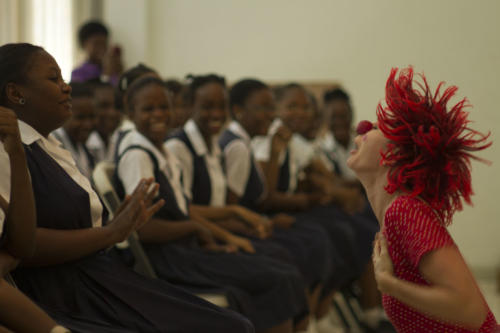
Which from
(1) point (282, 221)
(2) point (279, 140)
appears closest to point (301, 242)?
(1) point (282, 221)

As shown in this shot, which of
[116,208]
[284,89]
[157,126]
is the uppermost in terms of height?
[157,126]

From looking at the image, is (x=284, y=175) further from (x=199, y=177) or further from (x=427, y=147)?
(x=427, y=147)

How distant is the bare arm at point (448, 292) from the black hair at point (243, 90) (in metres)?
2.29

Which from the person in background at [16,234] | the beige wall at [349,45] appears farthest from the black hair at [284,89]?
the person in background at [16,234]

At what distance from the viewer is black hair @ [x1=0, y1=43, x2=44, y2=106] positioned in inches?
67.4

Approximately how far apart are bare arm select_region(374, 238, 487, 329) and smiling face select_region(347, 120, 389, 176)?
276 mm

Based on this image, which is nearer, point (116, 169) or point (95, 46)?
point (116, 169)

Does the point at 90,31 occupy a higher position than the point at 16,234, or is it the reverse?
the point at 90,31

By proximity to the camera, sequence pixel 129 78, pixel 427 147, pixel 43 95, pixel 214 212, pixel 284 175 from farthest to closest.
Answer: pixel 284 175, pixel 214 212, pixel 129 78, pixel 43 95, pixel 427 147

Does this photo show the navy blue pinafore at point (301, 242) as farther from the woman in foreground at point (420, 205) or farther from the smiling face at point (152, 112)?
the woman in foreground at point (420, 205)

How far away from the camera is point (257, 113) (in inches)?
142

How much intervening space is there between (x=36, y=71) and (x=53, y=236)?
0.44 metres

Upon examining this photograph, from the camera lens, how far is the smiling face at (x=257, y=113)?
361 cm

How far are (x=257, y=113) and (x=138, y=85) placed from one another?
110 centimetres
